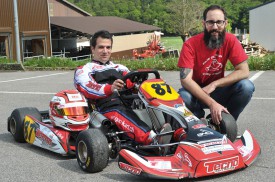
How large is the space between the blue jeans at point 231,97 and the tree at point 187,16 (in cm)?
6027

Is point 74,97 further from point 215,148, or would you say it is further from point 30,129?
point 215,148

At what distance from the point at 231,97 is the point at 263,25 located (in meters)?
29.7

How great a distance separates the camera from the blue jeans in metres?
4.92

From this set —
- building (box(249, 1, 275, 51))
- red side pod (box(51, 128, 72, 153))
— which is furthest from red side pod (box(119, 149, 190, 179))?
building (box(249, 1, 275, 51))

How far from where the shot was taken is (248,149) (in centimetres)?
413

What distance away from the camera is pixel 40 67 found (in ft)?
58.3

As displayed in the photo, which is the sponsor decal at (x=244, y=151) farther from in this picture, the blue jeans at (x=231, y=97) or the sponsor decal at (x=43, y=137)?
the sponsor decal at (x=43, y=137)

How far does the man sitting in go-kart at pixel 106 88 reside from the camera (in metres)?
4.45

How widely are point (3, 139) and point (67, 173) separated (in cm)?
189

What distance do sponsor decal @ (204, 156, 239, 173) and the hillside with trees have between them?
62.0 metres

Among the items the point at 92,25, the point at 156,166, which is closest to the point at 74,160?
the point at 156,166

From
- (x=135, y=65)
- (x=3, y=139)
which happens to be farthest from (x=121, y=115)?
(x=135, y=65)

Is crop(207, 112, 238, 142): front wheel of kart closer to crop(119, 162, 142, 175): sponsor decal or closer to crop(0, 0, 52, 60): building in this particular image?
crop(119, 162, 142, 175): sponsor decal

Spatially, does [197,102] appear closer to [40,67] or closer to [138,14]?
[40,67]
